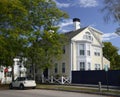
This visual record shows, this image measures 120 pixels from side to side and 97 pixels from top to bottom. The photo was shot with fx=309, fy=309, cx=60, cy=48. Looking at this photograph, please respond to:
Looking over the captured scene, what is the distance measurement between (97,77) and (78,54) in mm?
9320

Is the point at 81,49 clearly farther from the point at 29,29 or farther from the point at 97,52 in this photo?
the point at 29,29

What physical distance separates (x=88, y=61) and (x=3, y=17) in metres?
15.8

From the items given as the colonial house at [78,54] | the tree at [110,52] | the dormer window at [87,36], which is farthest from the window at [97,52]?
the tree at [110,52]

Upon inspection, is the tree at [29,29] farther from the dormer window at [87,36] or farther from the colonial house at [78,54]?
the dormer window at [87,36]

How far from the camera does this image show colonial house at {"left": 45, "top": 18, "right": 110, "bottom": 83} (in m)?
49.3

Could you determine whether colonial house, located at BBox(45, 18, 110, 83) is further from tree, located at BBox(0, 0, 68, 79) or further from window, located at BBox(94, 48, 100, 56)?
tree, located at BBox(0, 0, 68, 79)

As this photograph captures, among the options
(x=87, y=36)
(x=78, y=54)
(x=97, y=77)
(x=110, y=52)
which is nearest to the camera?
(x=97, y=77)

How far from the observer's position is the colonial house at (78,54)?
4931 centimetres

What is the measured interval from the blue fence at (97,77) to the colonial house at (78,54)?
2423mm

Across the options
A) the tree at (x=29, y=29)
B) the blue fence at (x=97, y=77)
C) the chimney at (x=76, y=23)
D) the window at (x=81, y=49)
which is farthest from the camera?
the chimney at (x=76, y=23)

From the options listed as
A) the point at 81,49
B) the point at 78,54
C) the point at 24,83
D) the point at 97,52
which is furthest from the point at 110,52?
the point at 24,83

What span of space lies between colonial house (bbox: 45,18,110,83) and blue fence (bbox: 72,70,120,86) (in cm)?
242

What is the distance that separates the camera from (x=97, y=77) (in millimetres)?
41250

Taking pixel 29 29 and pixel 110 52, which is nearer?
pixel 29 29
